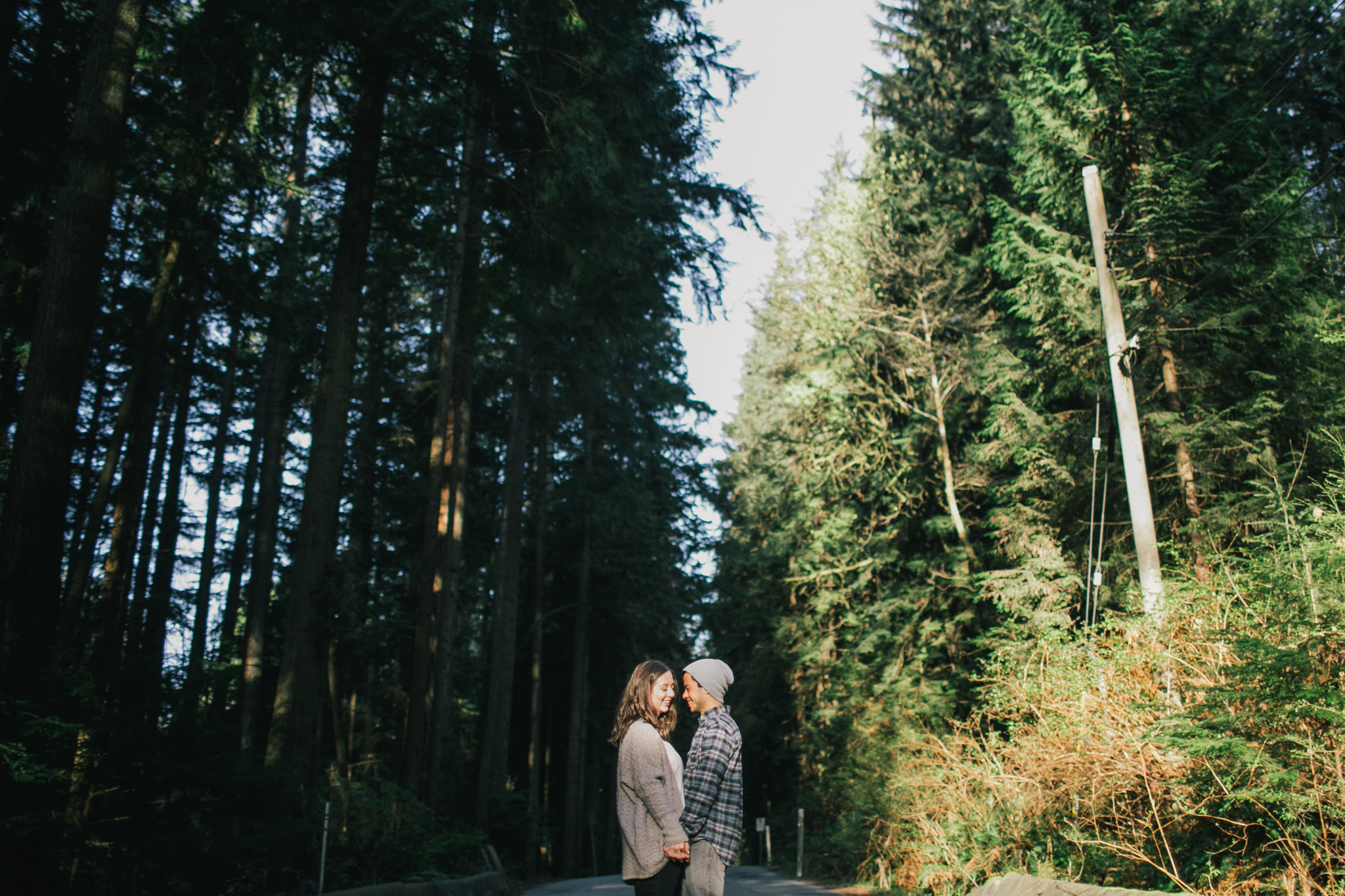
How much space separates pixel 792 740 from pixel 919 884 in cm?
1406

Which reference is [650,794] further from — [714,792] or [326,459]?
[326,459]

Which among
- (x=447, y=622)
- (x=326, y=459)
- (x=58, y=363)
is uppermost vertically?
(x=326, y=459)

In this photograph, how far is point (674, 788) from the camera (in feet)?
14.1

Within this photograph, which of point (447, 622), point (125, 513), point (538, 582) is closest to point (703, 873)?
point (125, 513)

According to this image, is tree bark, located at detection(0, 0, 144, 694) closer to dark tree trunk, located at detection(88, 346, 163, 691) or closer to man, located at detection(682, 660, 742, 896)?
dark tree trunk, located at detection(88, 346, 163, 691)

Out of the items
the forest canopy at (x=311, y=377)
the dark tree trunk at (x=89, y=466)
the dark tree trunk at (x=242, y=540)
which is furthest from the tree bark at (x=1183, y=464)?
the dark tree trunk at (x=242, y=540)

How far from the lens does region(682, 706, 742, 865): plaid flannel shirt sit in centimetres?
435

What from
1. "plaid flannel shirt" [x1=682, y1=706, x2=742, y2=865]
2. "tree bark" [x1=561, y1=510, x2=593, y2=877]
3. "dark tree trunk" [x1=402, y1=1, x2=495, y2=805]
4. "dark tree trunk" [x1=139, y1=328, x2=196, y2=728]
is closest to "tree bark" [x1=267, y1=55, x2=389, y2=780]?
"dark tree trunk" [x1=139, y1=328, x2=196, y2=728]

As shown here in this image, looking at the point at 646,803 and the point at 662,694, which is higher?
the point at 662,694

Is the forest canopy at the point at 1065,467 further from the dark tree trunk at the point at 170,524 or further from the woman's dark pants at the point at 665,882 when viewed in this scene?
the dark tree trunk at the point at 170,524

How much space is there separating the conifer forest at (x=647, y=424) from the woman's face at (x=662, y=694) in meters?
3.43

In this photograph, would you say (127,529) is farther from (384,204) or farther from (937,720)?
(937,720)

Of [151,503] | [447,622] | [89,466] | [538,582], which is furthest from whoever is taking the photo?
[538,582]

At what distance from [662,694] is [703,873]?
0.86 meters
